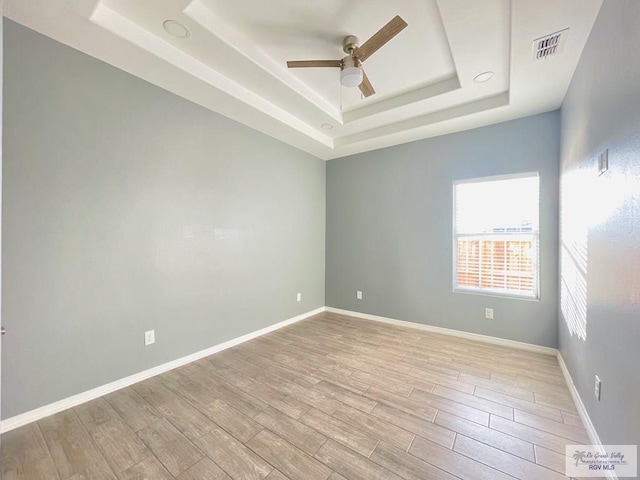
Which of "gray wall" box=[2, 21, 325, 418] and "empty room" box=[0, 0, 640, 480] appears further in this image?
"gray wall" box=[2, 21, 325, 418]

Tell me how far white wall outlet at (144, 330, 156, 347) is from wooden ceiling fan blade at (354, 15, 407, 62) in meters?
3.08

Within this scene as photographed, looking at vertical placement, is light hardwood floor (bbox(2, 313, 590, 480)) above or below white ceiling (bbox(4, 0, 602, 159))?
below

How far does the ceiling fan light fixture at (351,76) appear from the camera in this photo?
7.11ft

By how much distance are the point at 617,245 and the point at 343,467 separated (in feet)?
6.42

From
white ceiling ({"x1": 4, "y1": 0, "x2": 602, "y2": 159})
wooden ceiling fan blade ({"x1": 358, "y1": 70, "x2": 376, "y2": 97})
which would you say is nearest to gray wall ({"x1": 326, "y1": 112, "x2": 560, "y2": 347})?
white ceiling ({"x1": 4, "y1": 0, "x2": 602, "y2": 159})

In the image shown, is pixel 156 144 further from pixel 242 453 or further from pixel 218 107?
pixel 242 453

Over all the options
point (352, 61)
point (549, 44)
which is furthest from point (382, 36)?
point (549, 44)

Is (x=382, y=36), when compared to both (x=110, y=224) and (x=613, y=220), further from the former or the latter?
(x=110, y=224)

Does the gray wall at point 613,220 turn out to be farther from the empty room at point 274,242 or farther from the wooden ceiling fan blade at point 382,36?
the wooden ceiling fan blade at point 382,36

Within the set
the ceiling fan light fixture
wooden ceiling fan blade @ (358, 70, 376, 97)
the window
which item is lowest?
the window

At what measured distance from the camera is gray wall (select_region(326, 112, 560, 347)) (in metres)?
3.01

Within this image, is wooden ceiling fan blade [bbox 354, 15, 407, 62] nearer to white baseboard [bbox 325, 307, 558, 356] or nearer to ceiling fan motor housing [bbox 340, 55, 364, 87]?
ceiling fan motor housing [bbox 340, 55, 364, 87]

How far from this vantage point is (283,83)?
108 inches

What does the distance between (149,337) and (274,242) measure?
1.88 m
